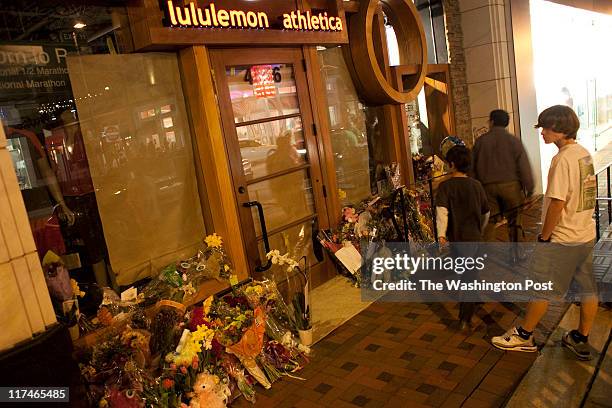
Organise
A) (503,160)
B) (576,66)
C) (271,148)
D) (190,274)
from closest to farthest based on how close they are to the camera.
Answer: (190,274)
(271,148)
(503,160)
(576,66)

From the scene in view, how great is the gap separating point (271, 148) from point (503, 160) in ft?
8.54

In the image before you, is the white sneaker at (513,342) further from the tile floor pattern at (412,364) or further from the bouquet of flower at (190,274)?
the bouquet of flower at (190,274)

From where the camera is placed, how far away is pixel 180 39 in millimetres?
4020

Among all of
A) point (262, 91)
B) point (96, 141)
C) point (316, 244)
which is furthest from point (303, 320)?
point (262, 91)

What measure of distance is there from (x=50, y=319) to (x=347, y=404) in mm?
1984

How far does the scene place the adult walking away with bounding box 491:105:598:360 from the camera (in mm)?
3312

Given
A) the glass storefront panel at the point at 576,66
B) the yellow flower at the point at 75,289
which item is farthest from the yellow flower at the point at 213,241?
the glass storefront panel at the point at 576,66

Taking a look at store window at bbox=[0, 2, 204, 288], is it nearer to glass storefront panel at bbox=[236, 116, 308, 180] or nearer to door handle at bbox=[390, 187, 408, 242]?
glass storefront panel at bbox=[236, 116, 308, 180]

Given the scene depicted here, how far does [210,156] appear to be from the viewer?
4.36 m

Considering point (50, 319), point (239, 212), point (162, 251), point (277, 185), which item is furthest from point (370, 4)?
point (50, 319)

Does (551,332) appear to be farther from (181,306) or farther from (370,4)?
(370,4)

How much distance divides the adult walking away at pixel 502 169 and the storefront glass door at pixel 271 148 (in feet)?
6.25

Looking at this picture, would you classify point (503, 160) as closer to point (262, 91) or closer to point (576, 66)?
point (262, 91)

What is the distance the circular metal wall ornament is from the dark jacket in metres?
1.46
